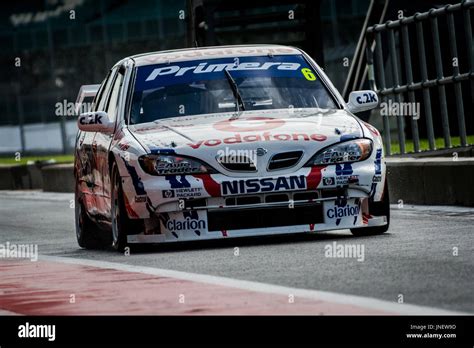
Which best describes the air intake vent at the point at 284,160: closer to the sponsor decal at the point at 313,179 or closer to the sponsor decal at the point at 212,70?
the sponsor decal at the point at 313,179

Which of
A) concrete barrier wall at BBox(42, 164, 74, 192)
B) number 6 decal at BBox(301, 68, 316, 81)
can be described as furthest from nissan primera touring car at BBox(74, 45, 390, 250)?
concrete barrier wall at BBox(42, 164, 74, 192)

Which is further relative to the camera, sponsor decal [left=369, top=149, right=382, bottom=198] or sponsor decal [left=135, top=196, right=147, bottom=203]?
sponsor decal [left=369, top=149, right=382, bottom=198]

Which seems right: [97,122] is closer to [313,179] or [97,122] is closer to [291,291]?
[313,179]

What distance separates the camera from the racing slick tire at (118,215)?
12445 mm

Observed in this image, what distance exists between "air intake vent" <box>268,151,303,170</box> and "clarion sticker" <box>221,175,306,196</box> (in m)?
0.11

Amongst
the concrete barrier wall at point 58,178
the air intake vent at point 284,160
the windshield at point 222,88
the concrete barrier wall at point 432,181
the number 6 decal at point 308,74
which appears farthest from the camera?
the concrete barrier wall at point 58,178

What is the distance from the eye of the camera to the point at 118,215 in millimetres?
12578

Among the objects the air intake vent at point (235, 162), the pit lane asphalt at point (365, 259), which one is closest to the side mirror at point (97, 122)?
the pit lane asphalt at point (365, 259)

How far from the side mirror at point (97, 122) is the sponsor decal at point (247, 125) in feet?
3.58

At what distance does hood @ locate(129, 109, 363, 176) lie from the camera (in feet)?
40.0

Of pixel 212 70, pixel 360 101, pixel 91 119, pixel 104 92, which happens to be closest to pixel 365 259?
pixel 360 101

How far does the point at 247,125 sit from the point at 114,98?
190cm

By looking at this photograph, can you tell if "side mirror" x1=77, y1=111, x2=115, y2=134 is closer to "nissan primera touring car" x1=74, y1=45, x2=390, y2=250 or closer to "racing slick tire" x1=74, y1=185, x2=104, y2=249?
"nissan primera touring car" x1=74, y1=45, x2=390, y2=250

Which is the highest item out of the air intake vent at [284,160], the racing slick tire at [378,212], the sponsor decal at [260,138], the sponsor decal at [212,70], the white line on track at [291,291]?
the sponsor decal at [212,70]
